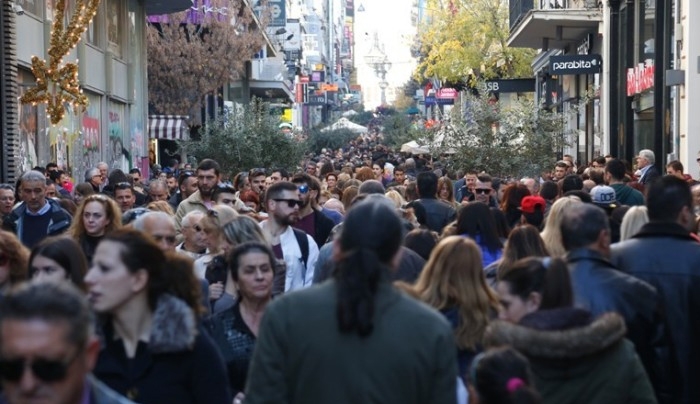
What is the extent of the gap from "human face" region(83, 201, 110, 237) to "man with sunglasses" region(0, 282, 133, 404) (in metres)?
6.66

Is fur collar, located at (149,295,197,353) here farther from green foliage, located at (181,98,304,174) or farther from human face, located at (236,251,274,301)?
green foliage, located at (181,98,304,174)

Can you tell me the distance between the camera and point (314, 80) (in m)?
134

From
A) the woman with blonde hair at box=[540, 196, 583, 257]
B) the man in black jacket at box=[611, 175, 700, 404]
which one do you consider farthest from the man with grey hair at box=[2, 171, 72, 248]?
the man in black jacket at box=[611, 175, 700, 404]

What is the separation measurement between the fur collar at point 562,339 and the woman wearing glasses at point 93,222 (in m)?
5.41

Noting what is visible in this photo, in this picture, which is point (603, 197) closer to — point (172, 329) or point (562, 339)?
point (562, 339)

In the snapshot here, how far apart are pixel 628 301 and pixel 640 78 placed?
2309 cm

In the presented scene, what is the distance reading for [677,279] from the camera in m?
7.12

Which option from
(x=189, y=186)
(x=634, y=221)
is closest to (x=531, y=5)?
(x=189, y=186)

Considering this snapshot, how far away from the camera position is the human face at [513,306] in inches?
234

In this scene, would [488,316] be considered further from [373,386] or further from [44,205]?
[44,205]

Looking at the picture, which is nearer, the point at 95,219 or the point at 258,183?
the point at 95,219

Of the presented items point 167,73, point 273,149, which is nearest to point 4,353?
point 273,149

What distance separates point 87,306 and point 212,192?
1095cm

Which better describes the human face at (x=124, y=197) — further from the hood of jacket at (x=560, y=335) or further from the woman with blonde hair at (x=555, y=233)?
the hood of jacket at (x=560, y=335)
